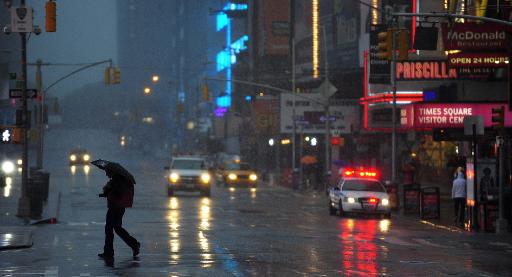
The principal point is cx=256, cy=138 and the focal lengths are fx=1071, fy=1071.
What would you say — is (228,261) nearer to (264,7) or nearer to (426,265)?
(426,265)

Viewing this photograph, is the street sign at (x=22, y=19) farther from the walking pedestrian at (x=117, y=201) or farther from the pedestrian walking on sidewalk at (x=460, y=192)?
the pedestrian walking on sidewalk at (x=460, y=192)

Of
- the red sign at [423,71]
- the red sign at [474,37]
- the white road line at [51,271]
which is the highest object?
the red sign at [423,71]

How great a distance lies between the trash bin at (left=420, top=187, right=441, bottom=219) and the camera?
3647 cm

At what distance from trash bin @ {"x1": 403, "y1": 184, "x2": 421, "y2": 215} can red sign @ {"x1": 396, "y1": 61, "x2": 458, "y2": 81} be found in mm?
16673

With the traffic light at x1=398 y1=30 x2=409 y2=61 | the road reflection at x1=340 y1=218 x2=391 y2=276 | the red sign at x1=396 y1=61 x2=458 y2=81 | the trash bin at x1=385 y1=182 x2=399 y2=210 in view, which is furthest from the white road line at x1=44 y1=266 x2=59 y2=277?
the red sign at x1=396 y1=61 x2=458 y2=81

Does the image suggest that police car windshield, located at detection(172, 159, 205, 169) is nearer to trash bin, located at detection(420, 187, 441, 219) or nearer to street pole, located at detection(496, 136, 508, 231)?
trash bin, located at detection(420, 187, 441, 219)

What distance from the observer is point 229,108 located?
5595 inches

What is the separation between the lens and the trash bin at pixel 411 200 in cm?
3897

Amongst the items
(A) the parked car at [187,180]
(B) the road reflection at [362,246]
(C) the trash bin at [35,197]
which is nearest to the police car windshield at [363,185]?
(B) the road reflection at [362,246]

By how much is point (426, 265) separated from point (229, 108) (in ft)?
405

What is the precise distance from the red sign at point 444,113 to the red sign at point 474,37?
521 inches

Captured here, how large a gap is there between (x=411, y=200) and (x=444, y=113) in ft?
30.7

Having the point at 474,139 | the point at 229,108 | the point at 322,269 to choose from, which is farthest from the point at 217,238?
the point at 229,108

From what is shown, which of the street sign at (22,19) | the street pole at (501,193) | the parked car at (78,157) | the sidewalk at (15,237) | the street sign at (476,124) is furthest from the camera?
the parked car at (78,157)
